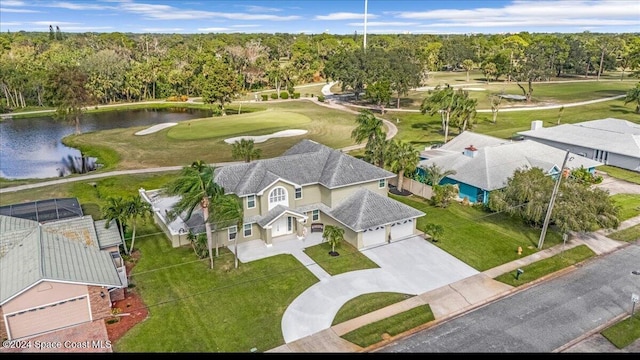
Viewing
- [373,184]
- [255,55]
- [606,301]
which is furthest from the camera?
[255,55]

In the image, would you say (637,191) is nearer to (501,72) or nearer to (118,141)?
(118,141)

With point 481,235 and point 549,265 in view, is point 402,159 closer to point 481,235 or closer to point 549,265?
point 481,235

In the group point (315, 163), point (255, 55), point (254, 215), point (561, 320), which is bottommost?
point (561, 320)

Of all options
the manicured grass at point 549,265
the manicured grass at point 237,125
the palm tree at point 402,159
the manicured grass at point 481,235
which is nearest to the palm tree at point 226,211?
the manicured grass at point 481,235

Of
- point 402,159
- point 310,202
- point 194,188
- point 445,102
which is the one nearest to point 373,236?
point 310,202

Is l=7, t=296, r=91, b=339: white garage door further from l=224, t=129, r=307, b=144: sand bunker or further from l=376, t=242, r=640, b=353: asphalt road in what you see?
l=224, t=129, r=307, b=144: sand bunker

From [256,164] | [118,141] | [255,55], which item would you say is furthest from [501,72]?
[256,164]
